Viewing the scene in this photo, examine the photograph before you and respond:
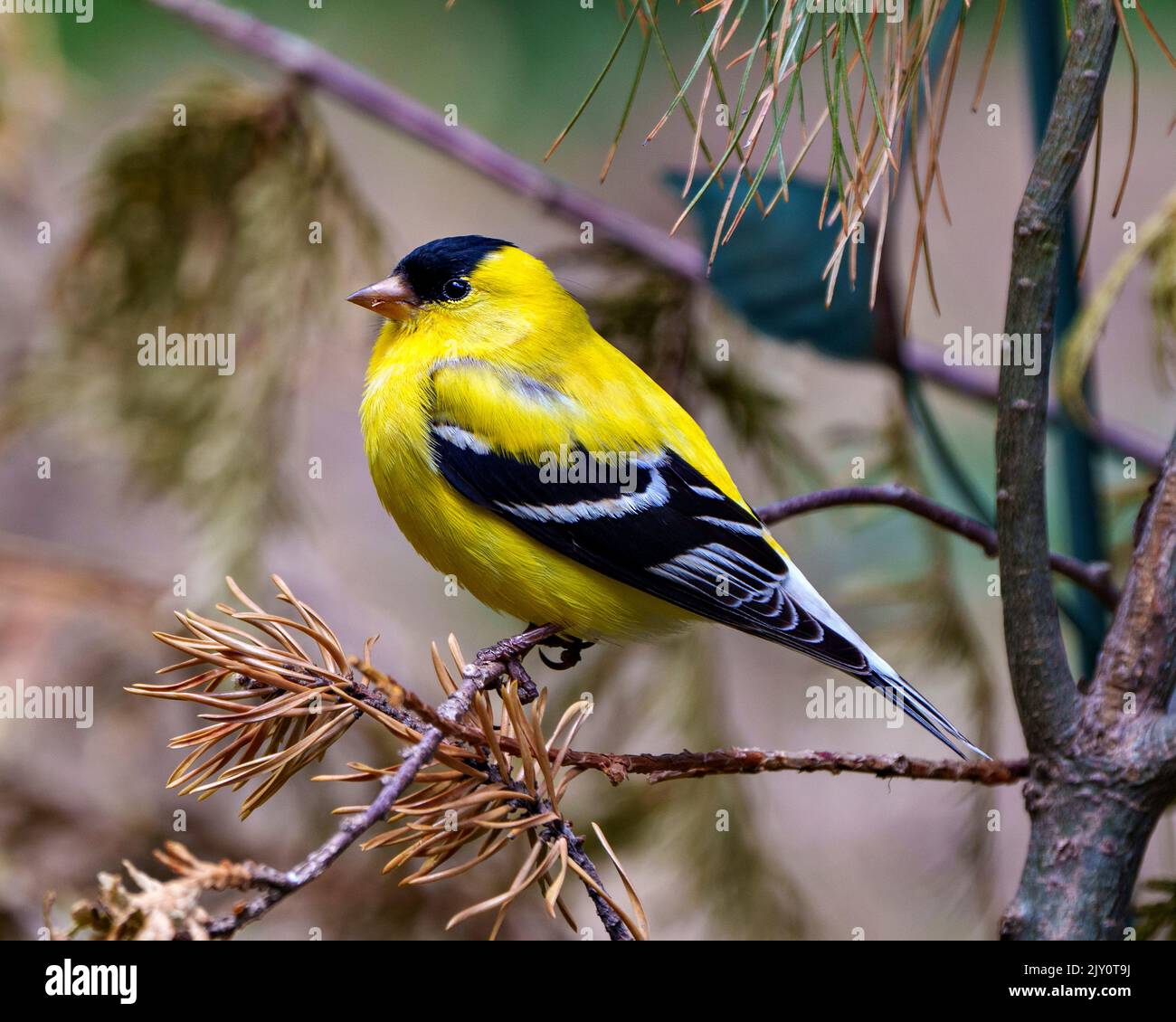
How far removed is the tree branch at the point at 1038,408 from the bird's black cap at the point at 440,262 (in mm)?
897

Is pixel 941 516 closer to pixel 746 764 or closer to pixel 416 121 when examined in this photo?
pixel 746 764

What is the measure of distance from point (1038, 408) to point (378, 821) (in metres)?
0.56

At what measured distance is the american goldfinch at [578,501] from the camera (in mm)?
1350

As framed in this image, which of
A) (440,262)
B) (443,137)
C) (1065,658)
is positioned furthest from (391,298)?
(1065,658)

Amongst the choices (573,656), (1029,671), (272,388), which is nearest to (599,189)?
(272,388)

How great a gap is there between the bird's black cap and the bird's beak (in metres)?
0.01

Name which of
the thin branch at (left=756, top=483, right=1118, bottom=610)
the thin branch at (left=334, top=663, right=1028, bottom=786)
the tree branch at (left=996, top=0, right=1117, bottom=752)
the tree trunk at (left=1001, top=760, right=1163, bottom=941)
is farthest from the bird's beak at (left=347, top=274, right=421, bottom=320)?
the tree trunk at (left=1001, top=760, right=1163, bottom=941)

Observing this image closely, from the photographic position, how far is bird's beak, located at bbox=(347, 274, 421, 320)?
1.56 meters

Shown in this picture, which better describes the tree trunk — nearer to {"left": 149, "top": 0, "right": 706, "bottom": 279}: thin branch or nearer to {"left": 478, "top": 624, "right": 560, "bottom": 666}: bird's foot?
{"left": 478, "top": 624, "right": 560, "bottom": 666}: bird's foot

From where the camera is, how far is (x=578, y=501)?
4.58ft

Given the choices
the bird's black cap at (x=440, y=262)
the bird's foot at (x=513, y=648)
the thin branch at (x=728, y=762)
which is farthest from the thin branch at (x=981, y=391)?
the thin branch at (x=728, y=762)

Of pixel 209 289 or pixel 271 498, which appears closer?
pixel 271 498

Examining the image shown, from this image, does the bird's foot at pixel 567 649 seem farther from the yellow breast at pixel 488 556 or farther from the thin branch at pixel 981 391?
the thin branch at pixel 981 391

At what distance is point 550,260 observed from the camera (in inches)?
77.2
